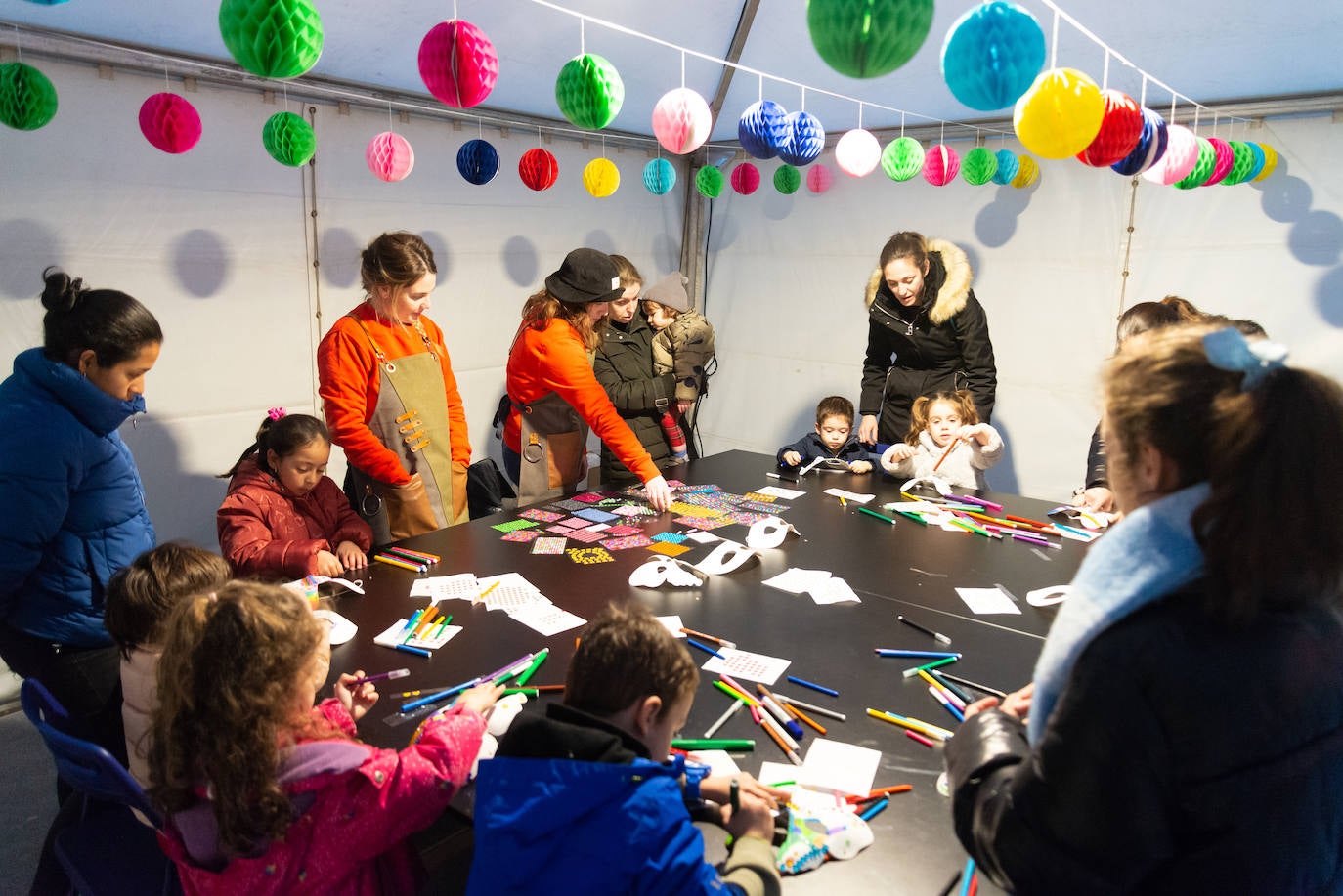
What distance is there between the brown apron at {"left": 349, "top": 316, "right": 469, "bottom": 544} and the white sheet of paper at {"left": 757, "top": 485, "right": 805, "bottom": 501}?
45.1 inches

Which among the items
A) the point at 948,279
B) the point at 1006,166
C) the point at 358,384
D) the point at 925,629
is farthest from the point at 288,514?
the point at 1006,166

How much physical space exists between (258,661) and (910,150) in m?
3.34

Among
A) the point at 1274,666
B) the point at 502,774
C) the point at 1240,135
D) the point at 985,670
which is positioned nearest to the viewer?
the point at 1274,666

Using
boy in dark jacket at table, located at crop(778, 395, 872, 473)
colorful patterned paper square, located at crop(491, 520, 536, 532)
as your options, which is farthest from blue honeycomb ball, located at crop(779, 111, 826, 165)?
colorful patterned paper square, located at crop(491, 520, 536, 532)

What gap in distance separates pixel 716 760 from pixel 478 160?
2.98 meters

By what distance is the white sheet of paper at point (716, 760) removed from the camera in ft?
4.66

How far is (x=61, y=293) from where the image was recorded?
6.25 feet

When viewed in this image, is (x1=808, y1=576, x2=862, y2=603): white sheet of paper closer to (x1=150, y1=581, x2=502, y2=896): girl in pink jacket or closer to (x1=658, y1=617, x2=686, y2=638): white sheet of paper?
(x1=658, y1=617, x2=686, y2=638): white sheet of paper

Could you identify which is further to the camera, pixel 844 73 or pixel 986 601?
pixel 986 601

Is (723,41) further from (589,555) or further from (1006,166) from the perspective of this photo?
(589,555)

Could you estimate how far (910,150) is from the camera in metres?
3.69

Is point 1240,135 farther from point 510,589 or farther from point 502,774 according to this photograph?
point 502,774

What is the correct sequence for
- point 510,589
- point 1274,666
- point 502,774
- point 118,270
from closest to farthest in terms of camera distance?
point 1274,666 < point 502,774 < point 510,589 < point 118,270

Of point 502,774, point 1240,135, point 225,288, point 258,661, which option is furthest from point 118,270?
point 1240,135
